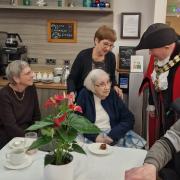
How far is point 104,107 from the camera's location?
258cm

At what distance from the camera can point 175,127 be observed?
1.39m

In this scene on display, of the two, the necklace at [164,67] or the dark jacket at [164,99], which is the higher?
the necklace at [164,67]

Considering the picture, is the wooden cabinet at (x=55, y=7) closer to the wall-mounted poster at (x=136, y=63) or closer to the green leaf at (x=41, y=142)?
the wall-mounted poster at (x=136, y=63)

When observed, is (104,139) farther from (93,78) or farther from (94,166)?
(94,166)

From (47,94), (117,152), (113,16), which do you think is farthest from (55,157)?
(113,16)

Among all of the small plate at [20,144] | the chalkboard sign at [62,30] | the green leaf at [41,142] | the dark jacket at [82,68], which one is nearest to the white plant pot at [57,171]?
the green leaf at [41,142]

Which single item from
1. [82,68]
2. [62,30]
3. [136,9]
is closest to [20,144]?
[82,68]

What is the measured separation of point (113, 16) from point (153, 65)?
1.47 m

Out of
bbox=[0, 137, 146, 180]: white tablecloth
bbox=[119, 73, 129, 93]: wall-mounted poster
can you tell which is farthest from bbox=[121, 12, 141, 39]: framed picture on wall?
bbox=[0, 137, 146, 180]: white tablecloth

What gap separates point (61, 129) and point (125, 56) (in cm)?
248

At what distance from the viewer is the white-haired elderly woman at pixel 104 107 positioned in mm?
2516

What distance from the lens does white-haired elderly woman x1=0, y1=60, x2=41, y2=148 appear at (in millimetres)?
2494

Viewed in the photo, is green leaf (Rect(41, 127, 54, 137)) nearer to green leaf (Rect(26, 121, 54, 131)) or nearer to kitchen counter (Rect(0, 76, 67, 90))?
green leaf (Rect(26, 121, 54, 131))

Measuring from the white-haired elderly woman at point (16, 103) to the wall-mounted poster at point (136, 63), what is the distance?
1.33 metres
